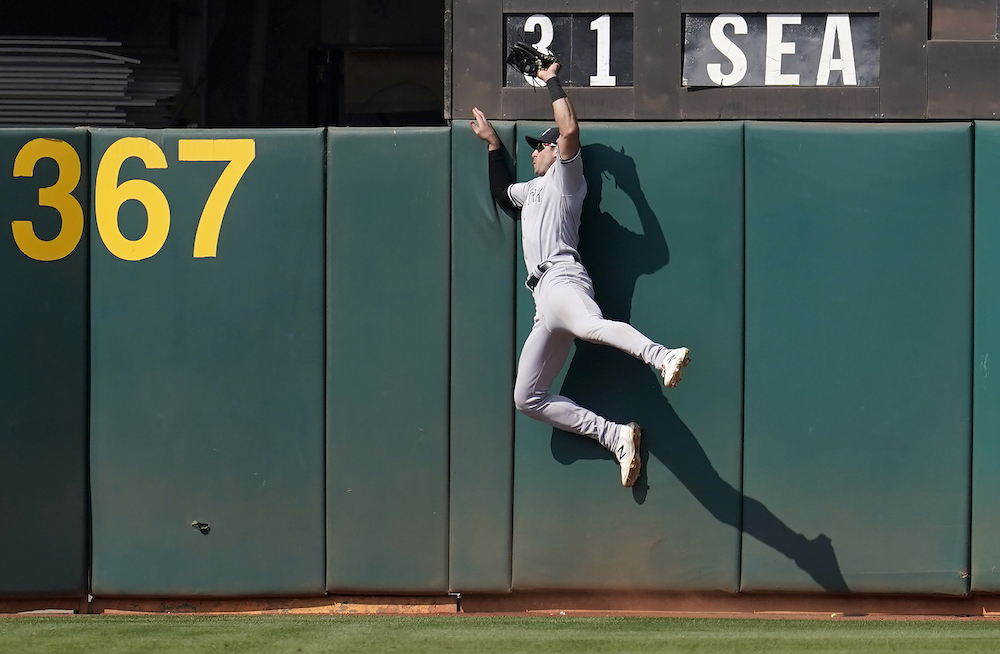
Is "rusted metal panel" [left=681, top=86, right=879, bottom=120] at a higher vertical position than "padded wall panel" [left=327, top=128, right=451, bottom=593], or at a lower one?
higher

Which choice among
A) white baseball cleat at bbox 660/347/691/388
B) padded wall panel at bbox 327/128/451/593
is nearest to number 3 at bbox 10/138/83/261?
padded wall panel at bbox 327/128/451/593

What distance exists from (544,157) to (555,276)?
23.1 inches

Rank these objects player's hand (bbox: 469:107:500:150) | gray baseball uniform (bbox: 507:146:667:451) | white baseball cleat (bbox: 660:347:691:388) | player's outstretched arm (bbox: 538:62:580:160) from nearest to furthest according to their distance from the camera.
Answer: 1. white baseball cleat (bbox: 660:347:691:388)
2. player's outstretched arm (bbox: 538:62:580:160)
3. gray baseball uniform (bbox: 507:146:667:451)
4. player's hand (bbox: 469:107:500:150)

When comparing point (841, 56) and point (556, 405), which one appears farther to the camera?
point (841, 56)

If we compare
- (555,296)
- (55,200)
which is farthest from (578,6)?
(55,200)

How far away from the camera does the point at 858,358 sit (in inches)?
172

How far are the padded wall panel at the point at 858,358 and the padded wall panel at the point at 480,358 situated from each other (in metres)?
1.14

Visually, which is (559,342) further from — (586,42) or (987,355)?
(987,355)

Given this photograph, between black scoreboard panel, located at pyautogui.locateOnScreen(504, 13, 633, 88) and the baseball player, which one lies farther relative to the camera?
black scoreboard panel, located at pyautogui.locateOnScreen(504, 13, 633, 88)

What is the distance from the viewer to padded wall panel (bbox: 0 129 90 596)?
14.6 ft

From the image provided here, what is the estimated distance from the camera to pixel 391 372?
447cm

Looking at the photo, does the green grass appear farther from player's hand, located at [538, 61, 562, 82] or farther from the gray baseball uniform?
player's hand, located at [538, 61, 562, 82]

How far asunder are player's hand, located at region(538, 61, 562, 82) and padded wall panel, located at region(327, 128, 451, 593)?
1.74 feet

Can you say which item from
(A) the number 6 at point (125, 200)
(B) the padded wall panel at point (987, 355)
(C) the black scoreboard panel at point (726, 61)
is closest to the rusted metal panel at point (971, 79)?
(C) the black scoreboard panel at point (726, 61)
